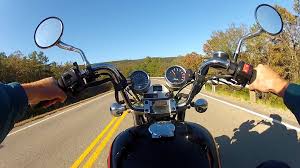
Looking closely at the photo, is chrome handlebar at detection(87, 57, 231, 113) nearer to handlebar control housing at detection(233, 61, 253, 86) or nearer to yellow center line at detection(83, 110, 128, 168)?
handlebar control housing at detection(233, 61, 253, 86)

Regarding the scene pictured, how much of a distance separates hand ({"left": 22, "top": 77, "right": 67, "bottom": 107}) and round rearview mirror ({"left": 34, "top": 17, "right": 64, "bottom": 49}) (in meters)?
0.62

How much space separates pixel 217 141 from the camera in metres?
7.93

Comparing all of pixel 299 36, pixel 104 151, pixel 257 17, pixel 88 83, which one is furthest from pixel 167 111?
pixel 299 36

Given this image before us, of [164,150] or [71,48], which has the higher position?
[71,48]

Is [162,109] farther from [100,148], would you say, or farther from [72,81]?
[100,148]

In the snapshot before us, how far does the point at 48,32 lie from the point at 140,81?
1136 millimetres

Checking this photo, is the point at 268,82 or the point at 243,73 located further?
the point at 243,73

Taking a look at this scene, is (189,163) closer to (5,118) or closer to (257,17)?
(257,17)

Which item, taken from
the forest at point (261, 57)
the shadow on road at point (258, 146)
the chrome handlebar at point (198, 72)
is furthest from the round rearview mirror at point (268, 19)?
the forest at point (261, 57)

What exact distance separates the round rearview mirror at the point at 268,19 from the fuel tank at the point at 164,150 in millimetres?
847

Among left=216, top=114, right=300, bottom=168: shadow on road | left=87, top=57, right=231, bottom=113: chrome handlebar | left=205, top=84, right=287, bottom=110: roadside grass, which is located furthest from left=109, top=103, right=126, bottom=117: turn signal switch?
left=205, top=84, right=287, bottom=110: roadside grass

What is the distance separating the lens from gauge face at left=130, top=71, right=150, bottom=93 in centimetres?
368

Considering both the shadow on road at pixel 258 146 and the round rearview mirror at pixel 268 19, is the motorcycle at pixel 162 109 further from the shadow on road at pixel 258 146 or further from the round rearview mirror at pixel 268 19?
the shadow on road at pixel 258 146

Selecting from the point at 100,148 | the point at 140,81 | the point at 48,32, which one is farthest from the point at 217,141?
the point at 48,32
